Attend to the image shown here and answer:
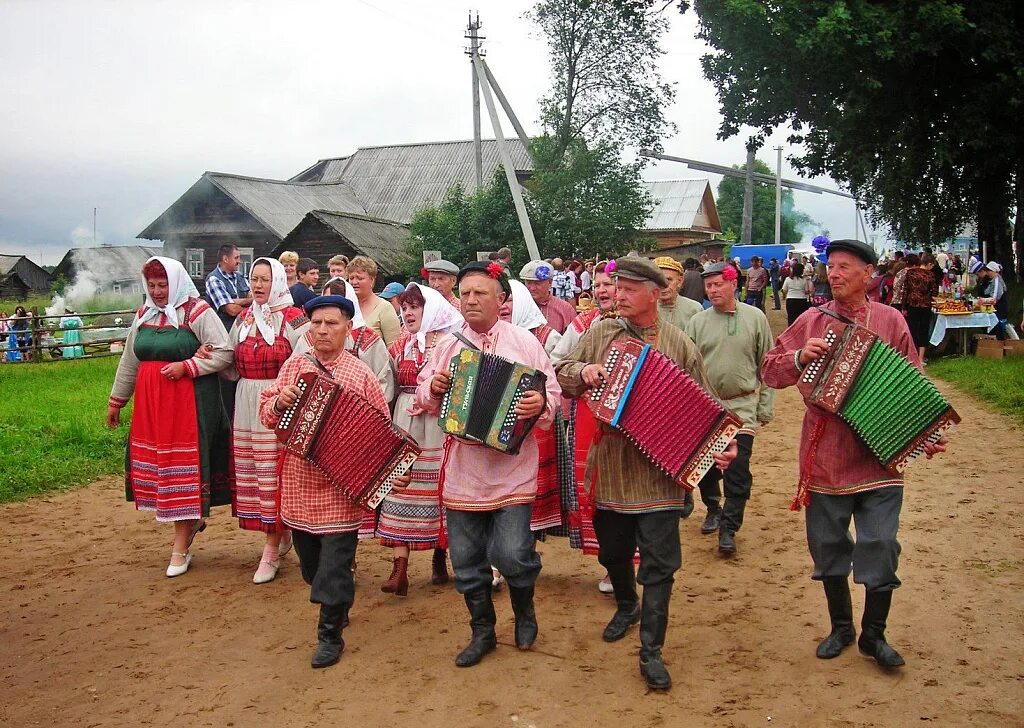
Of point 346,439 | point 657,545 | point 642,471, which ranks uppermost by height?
point 346,439

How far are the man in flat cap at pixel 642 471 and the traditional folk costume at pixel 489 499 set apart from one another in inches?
11.6

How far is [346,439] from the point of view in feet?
15.8

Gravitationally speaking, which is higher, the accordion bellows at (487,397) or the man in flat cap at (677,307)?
the man in flat cap at (677,307)

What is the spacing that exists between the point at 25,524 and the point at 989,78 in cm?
1802

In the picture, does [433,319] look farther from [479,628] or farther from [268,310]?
[479,628]

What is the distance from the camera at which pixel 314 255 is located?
32.0 meters

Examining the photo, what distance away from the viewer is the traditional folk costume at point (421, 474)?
6.02 metres

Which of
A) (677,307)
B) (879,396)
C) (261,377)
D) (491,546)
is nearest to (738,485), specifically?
(677,307)

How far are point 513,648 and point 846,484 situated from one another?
1.95 metres

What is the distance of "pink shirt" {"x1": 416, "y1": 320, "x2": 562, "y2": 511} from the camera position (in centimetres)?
486

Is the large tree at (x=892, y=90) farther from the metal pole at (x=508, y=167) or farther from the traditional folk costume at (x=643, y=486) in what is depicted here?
the traditional folk costume at (x=643, y=486)

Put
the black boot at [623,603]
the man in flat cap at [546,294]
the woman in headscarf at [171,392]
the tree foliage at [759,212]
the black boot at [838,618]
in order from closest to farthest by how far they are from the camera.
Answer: the black boot at [838,618]
the black boot at [623,603]
the woman in headscarf at [171,392]
the man in flat cap at [546,294]
the tree foliage at [759,212]

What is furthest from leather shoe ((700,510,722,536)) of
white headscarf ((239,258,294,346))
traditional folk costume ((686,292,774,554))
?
white headscarf ((239,258,294,346))

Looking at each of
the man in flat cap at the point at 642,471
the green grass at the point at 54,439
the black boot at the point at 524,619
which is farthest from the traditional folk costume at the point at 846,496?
the green grass at the point at 54,439
